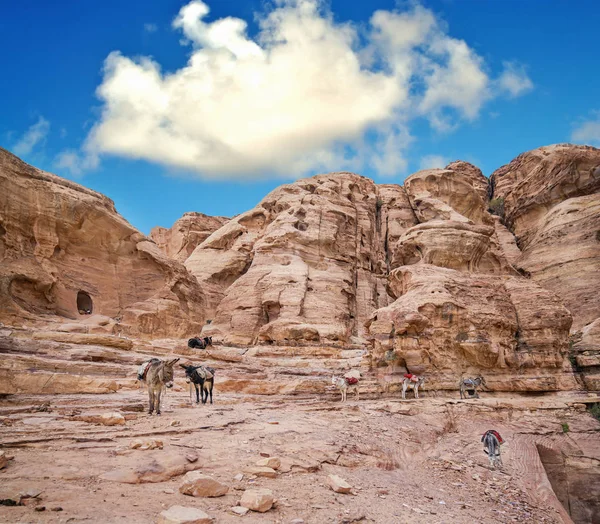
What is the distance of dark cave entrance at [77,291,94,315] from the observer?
32.0m

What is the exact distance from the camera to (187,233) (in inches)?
2491

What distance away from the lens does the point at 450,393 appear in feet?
65.9

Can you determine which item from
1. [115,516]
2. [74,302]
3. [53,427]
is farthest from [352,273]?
[115,516]

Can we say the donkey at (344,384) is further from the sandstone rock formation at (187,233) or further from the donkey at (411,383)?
the sandstone rock formation at (187,233)

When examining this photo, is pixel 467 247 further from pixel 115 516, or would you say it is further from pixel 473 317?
pixel 115 516

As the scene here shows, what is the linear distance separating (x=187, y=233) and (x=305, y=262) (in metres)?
27.3

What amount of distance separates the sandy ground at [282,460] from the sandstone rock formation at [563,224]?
15674mm

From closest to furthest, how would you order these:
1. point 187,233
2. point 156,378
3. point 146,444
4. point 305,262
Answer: point 146,444
point 156,378
point 305,262
point 187,233

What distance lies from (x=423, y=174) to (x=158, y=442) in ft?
184

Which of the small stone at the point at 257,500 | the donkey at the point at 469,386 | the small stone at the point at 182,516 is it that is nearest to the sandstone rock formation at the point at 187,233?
the donkey at the point at 469,386

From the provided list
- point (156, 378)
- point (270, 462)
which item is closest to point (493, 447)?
point (270, 462)

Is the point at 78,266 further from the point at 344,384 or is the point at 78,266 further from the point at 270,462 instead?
the point at 270,462

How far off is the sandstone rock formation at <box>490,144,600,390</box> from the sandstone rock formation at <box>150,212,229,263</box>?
4047 cm

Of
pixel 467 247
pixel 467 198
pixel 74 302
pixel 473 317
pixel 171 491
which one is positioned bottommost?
pixel 171 491
